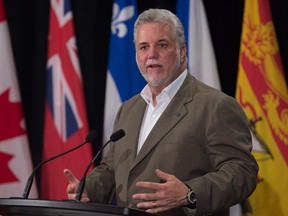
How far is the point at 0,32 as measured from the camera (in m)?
4.41

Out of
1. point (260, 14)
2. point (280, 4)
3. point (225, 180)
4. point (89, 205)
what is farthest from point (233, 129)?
point (280, 4)

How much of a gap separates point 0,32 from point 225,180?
2571 mm

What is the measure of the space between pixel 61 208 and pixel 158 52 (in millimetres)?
1075

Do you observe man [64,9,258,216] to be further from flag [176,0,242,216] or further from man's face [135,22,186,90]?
flag [176,0,242,216]

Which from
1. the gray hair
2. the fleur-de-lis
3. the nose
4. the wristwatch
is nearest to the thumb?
the wristwatch

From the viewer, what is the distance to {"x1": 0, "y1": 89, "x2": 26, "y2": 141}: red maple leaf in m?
4.30

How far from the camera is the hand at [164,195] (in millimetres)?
2188

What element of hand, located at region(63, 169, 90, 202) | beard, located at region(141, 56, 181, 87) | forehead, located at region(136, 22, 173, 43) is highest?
forehead, located at region(136, 22, 173, 43)

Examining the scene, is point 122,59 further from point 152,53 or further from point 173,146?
point 173,146

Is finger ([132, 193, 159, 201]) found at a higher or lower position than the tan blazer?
lower

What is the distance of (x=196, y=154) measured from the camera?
Answer: 8.44ft

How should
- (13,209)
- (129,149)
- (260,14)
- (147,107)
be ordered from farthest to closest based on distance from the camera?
(260,14)
(147,107)
(129,149)
(13,209)

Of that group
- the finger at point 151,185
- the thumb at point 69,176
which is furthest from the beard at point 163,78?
the finger at point 151,185

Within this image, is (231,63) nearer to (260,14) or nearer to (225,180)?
(260,14)
